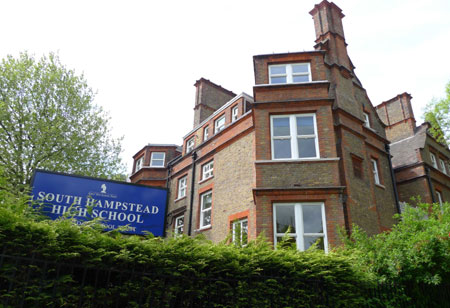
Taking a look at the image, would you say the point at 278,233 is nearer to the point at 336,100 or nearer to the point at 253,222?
the point at 253,222

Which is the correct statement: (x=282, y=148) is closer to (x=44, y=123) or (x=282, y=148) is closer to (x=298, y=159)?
(x=298, y=159)

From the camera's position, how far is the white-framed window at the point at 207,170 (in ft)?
67.0

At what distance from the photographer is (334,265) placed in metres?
7.29

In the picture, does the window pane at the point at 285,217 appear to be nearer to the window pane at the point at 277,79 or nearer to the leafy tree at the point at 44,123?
the window pane at the point at 277,79

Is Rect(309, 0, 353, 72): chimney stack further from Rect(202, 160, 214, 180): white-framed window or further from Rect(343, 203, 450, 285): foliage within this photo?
Rect(343, 203, 450, 285): foliage

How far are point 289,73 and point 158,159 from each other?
52.5 feet

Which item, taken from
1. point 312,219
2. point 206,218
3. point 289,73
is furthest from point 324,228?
point 206,218

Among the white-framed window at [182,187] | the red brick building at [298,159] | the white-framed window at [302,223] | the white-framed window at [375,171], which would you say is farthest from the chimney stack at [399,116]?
the white-framed window at [302,223]

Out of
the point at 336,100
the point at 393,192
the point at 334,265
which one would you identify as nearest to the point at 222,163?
the point at 336,100

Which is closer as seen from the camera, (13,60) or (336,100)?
(336,100)

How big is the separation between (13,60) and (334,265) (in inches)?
866

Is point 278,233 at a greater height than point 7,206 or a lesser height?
greater

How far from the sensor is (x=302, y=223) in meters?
12.7

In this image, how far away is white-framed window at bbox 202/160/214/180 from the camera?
20.4 m
